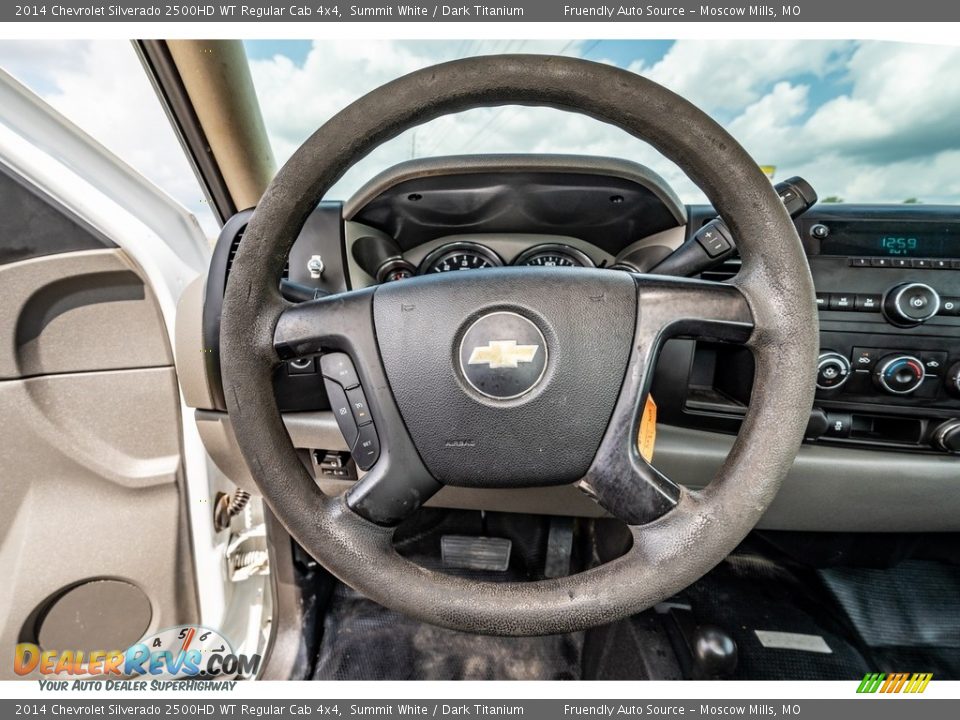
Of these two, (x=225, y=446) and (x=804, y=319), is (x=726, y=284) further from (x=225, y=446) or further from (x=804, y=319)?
(x=225, y=446)

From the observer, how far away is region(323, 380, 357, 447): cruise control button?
68cm

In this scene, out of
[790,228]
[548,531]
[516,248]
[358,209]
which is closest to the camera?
[790,228]

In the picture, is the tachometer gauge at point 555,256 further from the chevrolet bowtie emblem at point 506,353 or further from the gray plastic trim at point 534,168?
the chevrolet bowtie emblem at point 506,353

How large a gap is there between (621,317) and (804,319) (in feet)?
0.69

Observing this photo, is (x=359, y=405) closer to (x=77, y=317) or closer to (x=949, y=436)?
(x=77, y=317)

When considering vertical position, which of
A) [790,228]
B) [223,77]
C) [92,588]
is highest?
[223,77]

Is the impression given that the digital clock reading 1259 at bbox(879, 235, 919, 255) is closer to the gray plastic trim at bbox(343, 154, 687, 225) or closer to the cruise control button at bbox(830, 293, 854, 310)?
the cruise control button at bbox(830, 293, 854, 310)

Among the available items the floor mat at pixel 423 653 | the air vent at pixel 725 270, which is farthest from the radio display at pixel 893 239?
the floor mat at pixel 423 653

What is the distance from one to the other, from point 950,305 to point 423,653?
4.93 feet

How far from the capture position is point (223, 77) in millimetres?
1111

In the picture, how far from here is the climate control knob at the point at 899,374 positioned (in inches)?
36.4

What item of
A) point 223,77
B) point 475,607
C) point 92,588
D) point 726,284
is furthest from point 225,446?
point 726,284

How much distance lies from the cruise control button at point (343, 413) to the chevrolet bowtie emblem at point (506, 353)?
0.22 meters

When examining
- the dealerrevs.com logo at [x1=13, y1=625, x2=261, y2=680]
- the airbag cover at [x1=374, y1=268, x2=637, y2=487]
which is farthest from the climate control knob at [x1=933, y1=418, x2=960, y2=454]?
the dealerrevs.com logo at [x1=13, y1=625, x2=261, y2=680]
